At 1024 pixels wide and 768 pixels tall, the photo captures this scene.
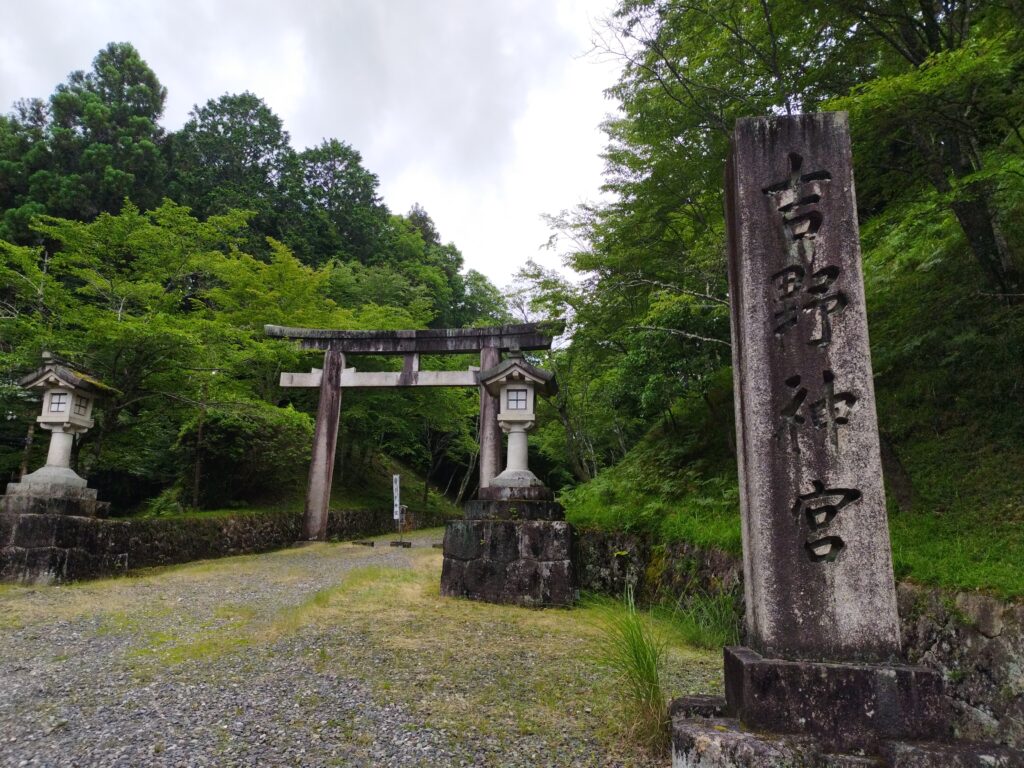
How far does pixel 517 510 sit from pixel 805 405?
4.81m

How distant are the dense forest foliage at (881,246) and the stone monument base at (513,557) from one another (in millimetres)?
986

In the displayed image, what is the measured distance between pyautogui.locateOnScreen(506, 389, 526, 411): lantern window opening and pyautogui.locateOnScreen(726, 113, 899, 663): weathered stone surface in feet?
16.1

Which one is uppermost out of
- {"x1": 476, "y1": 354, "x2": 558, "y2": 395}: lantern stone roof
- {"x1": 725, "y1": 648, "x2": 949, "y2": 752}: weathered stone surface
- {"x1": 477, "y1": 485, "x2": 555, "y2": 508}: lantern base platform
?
{"x1": 476, "y1": 354, "x2": 558, "y2": 395}: lantern stone roof

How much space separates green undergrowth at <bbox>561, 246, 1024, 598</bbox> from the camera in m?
3.92

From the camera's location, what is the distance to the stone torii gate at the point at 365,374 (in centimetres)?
1343

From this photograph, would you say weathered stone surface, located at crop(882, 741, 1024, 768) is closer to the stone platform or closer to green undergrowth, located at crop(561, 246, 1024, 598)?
green undergrowth, located at crop(561, 246, 1024, 598)

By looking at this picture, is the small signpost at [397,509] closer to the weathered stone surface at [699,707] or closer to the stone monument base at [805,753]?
the weathered stone surface at [699,707]

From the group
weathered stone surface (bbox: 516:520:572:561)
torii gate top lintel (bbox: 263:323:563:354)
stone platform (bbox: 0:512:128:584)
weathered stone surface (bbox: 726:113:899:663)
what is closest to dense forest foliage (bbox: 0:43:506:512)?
torii gate top lintel (bbox: 263:323:563:354)

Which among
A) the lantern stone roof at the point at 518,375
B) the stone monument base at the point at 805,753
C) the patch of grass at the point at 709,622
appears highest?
the lantern stone roof at the point at 518,375

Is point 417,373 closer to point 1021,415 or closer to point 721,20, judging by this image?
point 721,20

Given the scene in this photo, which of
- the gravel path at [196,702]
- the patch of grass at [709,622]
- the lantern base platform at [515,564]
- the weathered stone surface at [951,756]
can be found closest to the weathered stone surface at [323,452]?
the gravel path at [196,702]

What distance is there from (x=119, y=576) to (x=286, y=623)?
4.53m

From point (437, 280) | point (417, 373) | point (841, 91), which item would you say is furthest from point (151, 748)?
point (437, 280)

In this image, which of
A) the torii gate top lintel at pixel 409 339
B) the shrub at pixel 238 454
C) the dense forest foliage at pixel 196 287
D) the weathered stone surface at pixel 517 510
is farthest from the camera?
the torii gate top lintel at pixel 409 339
